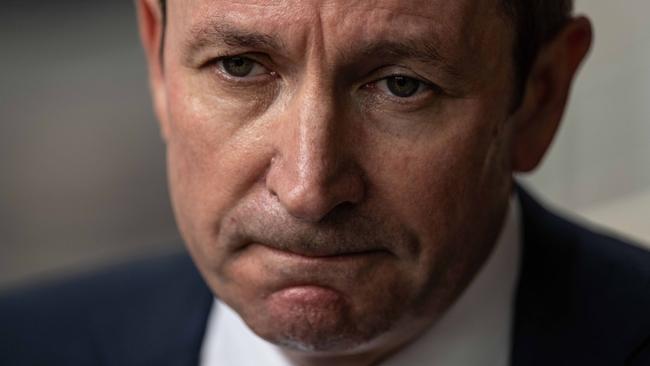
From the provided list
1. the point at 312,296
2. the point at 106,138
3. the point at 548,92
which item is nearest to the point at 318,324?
the point at 312,296

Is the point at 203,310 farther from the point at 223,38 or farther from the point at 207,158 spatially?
the point at 223,38

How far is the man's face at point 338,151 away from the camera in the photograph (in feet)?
4.53

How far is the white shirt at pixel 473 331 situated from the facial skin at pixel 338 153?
0.13m

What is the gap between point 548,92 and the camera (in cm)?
163

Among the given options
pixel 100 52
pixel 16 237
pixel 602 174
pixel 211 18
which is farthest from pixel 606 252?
pixel 100 52

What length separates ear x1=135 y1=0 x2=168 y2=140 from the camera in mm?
1683

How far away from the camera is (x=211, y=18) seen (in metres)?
1.44

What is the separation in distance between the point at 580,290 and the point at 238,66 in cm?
61

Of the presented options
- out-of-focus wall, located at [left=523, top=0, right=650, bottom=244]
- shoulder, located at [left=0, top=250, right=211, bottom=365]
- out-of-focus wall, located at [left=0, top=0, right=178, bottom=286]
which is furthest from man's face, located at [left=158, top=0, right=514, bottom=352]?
out-of-focus wall, located at [left=0, top=0, right=178, bottom=286]

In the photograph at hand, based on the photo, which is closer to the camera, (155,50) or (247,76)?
(247,76)

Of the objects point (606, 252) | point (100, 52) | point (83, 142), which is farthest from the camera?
point (100, 52)

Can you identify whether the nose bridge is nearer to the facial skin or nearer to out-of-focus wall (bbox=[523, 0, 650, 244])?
the facial skin

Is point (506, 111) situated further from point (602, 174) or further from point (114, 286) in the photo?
point (602, 174)

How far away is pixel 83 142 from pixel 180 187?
3481 millimetres
